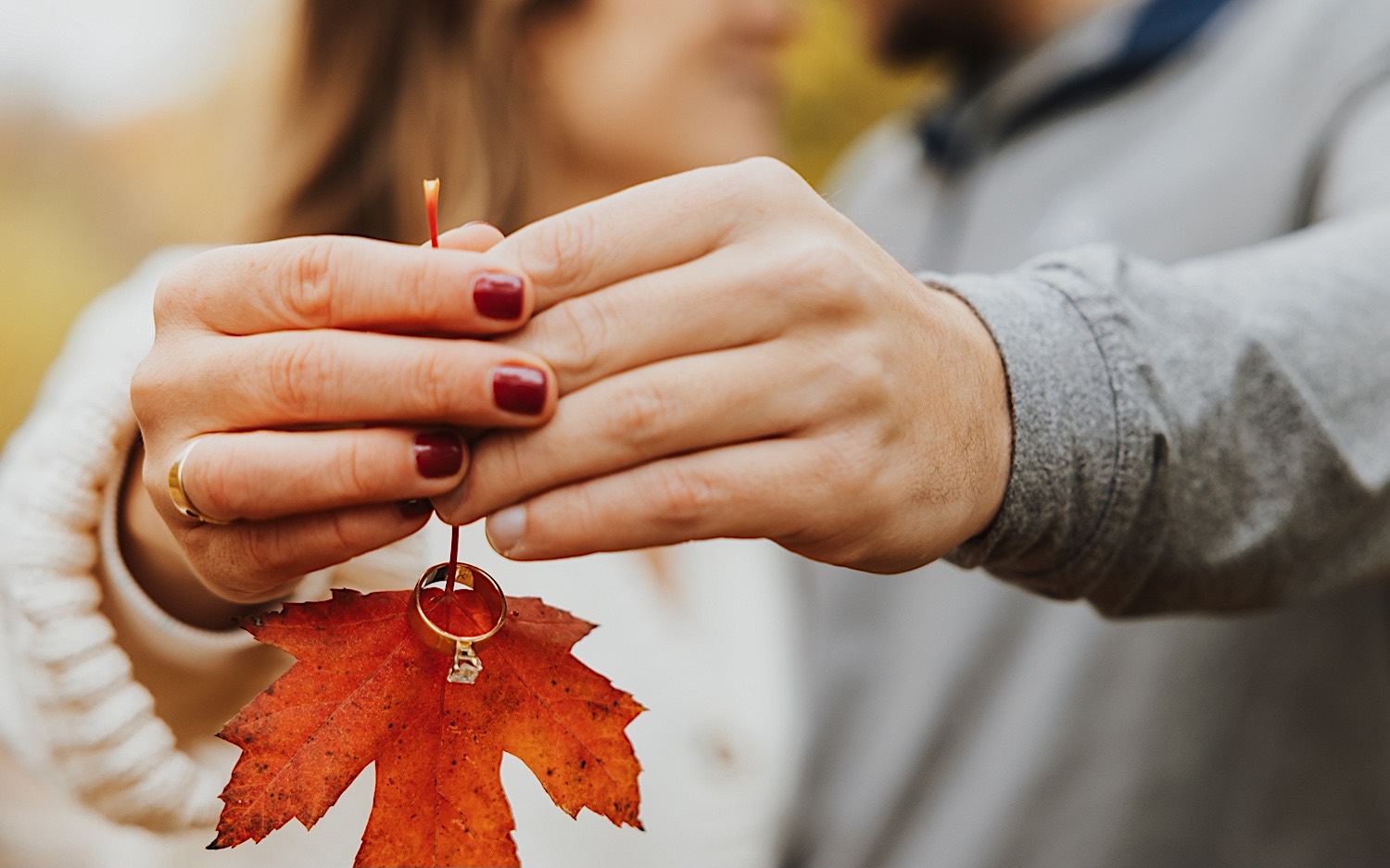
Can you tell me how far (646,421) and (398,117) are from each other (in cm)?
107

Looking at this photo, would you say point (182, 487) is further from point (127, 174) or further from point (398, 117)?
point (127, 174)

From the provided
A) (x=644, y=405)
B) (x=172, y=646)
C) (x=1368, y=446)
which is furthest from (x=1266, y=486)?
(x=172, y=646)

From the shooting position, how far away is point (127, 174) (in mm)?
5461

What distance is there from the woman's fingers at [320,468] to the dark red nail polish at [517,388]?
0.16 feet

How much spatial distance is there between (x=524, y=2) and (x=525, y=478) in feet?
3.71

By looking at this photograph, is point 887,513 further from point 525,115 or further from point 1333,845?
point 1333,845

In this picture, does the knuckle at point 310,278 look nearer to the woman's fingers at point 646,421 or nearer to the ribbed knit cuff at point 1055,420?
the woman's fingers at point 646,421

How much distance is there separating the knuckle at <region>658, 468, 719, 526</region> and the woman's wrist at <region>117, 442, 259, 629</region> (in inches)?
16.0

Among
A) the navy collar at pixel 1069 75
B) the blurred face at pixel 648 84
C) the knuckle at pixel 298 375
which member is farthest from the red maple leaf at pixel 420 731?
the navy collar at pixel 1069 75

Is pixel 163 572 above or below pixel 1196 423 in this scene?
below

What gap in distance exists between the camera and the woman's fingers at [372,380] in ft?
1.77

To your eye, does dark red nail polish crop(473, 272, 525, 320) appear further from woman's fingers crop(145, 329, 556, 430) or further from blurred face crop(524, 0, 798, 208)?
blurred face crop(524, 0, 798, 208)

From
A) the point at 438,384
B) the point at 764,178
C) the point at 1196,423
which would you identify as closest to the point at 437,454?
the point at 438,384

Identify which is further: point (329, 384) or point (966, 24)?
point (966, 24)
